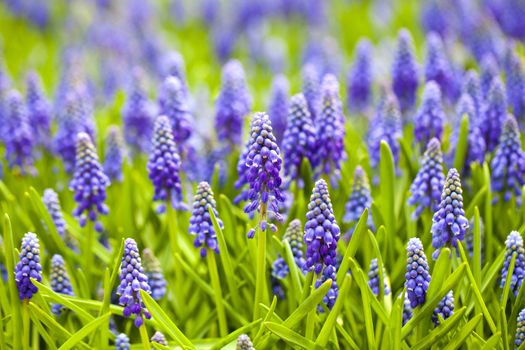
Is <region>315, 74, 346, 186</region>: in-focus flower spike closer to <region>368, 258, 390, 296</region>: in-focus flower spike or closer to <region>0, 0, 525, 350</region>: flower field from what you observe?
Answer: <region>0, 0, 525, 350</region>: flower field

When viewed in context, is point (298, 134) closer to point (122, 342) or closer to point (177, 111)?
point (177, 111)

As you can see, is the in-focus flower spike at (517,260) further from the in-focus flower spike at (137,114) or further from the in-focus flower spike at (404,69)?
the in-focus flower spike at (137,114)

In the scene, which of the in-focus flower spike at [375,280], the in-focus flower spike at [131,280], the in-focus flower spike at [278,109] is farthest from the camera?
the in-focus flower spike at [278,109]

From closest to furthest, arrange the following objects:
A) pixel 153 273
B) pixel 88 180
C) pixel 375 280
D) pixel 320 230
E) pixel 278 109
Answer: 1. pixel 320 230
2. pixel 375 280
3. pixel 153 273
4. pixel 88 180
5. pixel 278 109

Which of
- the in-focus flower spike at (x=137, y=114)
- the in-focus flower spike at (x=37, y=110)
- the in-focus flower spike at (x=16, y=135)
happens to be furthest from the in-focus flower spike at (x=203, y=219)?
the in-focus flower spike at (x=37, y=110)

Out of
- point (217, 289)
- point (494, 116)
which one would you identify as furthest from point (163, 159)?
point (494, 116)

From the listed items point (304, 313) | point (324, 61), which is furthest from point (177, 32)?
point (304, 313)
